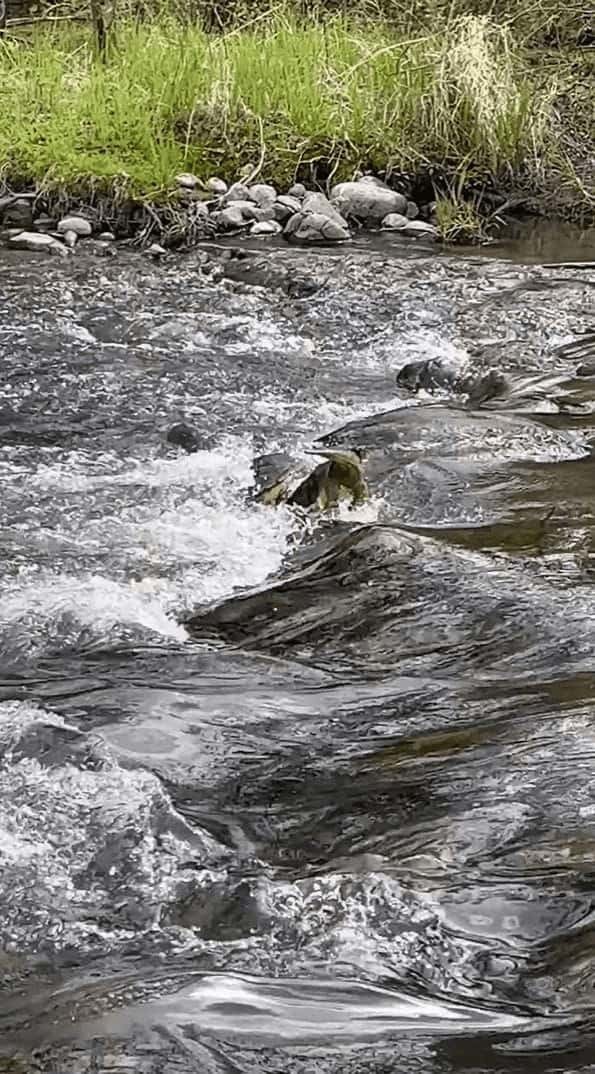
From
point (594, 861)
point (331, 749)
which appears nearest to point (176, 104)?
point (331, 749)

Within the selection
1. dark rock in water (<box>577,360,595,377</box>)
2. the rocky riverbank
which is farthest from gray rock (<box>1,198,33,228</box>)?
dark rock in water (<box>577,360,595,377</box>)

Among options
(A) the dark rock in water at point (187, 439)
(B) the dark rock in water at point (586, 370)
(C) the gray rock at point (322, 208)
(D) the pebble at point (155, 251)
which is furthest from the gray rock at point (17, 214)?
(B) the dark rock in water at point (586, 370)

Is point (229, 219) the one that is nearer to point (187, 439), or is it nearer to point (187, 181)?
point (187, 181)

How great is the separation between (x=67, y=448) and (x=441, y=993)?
9.41 ft

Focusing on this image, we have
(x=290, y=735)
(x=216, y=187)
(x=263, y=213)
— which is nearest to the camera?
(x=290, y=735)

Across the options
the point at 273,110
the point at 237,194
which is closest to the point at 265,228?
the point at 237,194

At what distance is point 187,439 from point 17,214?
3.50 meters

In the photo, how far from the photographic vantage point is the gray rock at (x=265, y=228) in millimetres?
7133

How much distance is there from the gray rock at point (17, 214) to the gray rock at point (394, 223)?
212 cm

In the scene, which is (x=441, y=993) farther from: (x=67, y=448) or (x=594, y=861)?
(x=67, y=448)

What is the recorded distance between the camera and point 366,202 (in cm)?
734

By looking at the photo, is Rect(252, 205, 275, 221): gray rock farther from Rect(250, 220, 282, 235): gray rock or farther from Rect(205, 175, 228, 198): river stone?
Rect(205, 175, 228, 198): river stone

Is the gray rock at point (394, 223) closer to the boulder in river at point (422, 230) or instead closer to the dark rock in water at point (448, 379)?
the boulder in river at point (422, 230)

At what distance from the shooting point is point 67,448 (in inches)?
167
